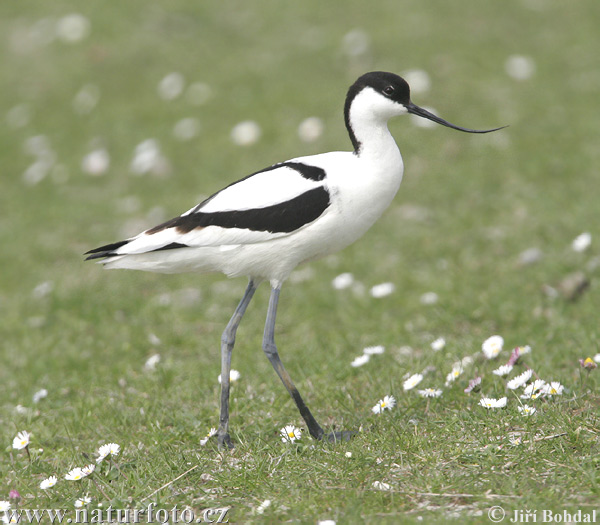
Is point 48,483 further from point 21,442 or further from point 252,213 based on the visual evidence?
point 252,213

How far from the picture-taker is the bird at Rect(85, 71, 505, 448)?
3.62m

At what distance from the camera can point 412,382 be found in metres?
4.08

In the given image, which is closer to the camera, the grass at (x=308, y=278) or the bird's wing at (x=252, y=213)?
the grass at (x=308, y=278)

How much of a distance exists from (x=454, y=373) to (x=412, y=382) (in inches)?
10.7

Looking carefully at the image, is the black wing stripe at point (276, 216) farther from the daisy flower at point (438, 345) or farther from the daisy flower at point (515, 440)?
the daisy flower at point (438, 345)

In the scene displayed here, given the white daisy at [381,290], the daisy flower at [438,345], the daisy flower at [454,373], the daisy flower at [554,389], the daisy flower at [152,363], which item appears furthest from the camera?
the white daisy at [381,290]

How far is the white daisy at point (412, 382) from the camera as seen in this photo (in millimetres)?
4047

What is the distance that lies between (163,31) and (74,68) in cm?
155

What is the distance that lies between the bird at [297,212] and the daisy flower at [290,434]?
7 cm

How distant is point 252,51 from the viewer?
1130 centimetres

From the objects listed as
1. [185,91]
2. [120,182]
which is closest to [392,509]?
[120,182]

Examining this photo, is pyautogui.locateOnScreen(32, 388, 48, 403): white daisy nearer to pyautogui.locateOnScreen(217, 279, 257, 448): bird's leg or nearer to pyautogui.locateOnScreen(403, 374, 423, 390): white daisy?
pyautogui.locateOnScreen(217, 279, 257, 448): bird's leg

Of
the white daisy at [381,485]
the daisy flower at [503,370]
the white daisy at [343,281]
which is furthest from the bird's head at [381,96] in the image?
the white daisy at [343,281]

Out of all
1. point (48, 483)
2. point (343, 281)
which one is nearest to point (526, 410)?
point (48, 483)
